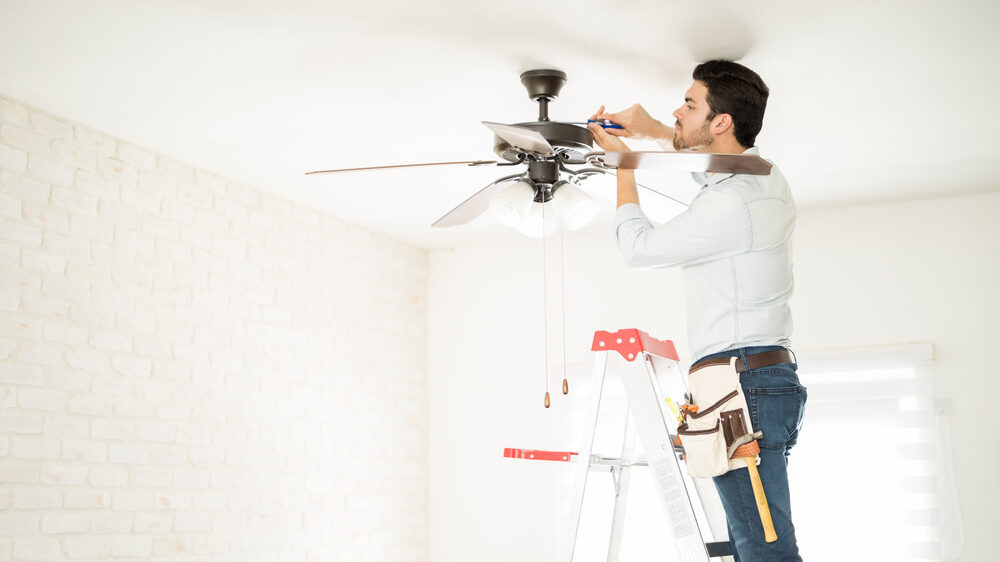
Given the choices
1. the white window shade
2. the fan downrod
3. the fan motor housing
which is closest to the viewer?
the fan motor housing

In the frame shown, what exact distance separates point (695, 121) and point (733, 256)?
482 millimetres

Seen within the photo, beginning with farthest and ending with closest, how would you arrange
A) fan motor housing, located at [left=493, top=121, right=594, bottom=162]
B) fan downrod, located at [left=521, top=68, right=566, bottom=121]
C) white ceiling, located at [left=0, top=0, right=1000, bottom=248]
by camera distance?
fan downrod, located at [left=521, top=68, right=566, bottom=121] → fan motor housing, located at [left=493, top=121, right=594, bottom=162] → white ceiling, located at [left=0, top=0, right=1000, bottom=248]

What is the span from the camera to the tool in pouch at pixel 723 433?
2.06 metres

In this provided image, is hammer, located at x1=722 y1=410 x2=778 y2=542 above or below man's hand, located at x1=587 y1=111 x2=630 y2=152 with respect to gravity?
below

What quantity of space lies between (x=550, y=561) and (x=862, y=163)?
2.54 m

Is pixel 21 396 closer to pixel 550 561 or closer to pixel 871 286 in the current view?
pixel 550 561

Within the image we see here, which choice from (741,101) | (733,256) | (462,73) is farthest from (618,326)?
(733,256)

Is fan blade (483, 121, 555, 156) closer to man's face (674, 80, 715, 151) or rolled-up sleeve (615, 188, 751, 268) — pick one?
man's face (674, 80, 715, 151)

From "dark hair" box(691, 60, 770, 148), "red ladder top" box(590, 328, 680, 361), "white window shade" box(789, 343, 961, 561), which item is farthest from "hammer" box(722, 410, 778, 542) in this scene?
"white window shade" box(789, 343, 961, 561)

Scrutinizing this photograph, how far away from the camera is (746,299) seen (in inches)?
84.4

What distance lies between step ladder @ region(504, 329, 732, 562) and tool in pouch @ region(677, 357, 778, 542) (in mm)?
341

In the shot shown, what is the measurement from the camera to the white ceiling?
2785 mm

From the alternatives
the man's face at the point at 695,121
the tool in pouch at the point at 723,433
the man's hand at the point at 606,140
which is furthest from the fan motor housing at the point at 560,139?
the tool in pouch at the point at 723,433

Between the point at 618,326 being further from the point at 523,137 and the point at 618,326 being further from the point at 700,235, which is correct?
the point at 700,235
